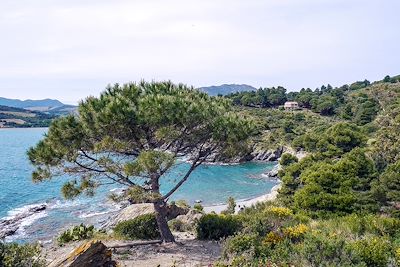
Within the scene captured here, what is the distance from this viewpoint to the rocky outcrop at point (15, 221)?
29969 millimetres

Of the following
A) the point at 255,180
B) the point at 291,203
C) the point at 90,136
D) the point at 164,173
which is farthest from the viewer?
the point at 255,180

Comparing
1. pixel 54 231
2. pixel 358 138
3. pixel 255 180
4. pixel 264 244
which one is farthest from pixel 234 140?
pixel 255 180

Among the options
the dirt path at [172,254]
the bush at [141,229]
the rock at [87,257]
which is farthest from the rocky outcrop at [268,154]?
the rock at [87,257]

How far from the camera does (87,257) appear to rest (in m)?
9.22

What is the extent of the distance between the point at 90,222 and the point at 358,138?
26.5 metres

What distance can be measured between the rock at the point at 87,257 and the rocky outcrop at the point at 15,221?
22.0 m

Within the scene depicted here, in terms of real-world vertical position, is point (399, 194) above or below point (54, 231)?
above

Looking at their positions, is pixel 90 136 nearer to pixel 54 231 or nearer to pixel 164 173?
Result: pixel 164 173

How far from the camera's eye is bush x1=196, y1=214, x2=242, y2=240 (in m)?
14.7

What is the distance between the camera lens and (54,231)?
3028 cm

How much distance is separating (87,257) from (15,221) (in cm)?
2792

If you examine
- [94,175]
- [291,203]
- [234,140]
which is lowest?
[291,203]

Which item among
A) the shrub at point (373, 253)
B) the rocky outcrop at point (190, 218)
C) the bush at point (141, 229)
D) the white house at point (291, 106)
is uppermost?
the white house at point (291, 106)

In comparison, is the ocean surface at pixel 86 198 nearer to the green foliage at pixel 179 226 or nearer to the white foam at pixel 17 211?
the white foam at pixel 17 211
